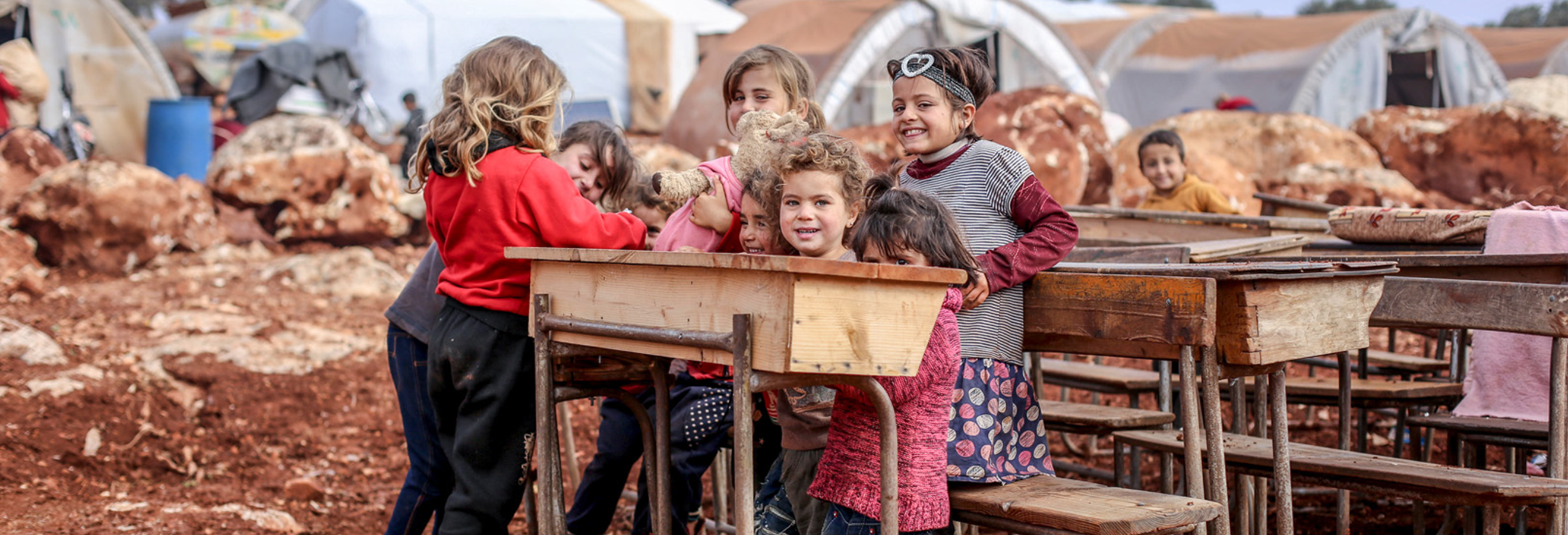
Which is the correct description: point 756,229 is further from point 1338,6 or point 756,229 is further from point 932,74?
point 1338,6

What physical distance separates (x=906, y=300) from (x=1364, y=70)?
20.2 metres

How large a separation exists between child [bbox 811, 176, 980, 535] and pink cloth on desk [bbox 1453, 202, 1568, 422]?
179 centimetres

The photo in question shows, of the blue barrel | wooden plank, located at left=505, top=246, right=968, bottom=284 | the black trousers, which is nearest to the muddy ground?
the black trousers

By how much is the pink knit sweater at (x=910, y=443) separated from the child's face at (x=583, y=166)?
4.26 ft

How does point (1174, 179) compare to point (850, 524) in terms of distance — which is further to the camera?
point (1174, 179)

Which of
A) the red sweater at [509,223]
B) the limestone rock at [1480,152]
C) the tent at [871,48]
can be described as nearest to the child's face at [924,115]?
the red sweater at [509,223]

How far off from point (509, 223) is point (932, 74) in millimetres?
1158

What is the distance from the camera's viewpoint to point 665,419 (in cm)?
288

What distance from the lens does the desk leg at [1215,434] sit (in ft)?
8.58

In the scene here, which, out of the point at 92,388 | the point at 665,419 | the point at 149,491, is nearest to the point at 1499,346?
the point at 665,419

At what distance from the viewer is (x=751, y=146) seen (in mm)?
2848

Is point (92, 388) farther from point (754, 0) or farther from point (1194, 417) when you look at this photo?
point (754, 0)

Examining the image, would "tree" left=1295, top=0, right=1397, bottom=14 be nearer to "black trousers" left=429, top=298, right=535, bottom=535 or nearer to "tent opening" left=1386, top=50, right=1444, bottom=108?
"tent opening" left=1386, top=50, right=1444, bottom=108

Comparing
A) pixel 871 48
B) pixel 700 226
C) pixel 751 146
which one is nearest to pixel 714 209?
pixel 700 226
